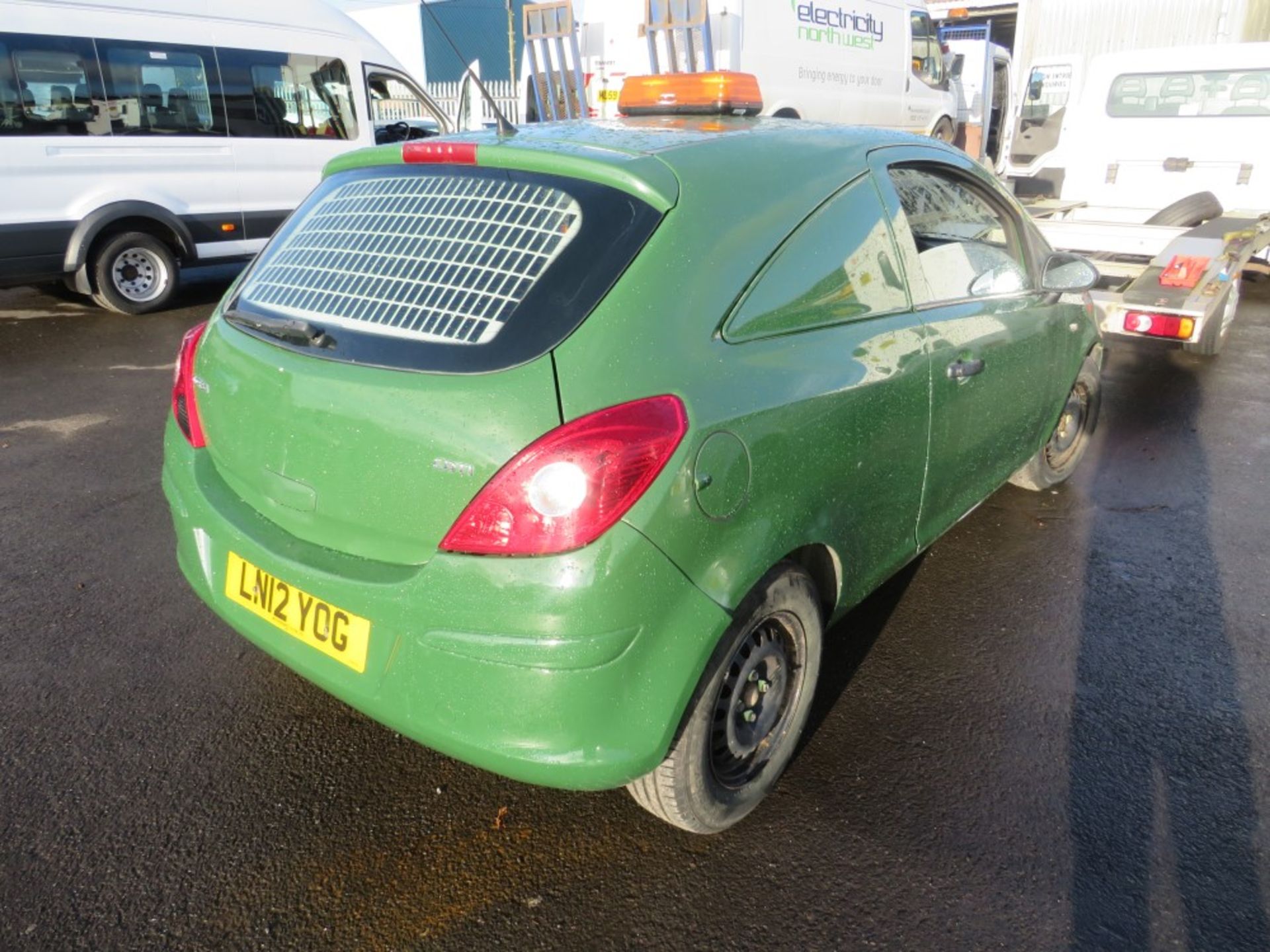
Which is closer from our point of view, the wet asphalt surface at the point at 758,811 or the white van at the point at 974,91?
the wet asphalt surface at the point at 758,811

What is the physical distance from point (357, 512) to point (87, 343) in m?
6.32

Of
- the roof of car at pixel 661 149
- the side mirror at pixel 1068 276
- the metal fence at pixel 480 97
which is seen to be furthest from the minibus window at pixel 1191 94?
the metal fence at pixel 480 97

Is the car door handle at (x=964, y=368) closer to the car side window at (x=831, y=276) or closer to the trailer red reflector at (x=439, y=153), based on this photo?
the car side window at (x=831, y=276)

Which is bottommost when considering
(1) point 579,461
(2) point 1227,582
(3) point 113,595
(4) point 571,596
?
(2) point 1227,582

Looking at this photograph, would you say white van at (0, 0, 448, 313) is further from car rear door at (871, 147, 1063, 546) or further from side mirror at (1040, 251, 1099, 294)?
side mirror at (1040, 251, 1099, 294)

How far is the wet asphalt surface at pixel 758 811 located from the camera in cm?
214

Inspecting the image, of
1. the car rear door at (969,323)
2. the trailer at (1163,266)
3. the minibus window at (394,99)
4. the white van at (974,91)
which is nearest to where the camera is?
the car rear door at (969,323)

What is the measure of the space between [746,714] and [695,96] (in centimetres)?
217

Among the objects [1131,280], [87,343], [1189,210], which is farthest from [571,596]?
[1189,210]

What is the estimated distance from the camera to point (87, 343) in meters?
7.30

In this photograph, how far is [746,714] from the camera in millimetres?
2414

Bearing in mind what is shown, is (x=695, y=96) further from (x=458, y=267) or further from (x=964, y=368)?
(x=458, y=267)

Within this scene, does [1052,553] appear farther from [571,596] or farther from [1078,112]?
[1078,112]

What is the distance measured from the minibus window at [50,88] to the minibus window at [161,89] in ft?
0.39
